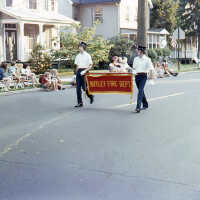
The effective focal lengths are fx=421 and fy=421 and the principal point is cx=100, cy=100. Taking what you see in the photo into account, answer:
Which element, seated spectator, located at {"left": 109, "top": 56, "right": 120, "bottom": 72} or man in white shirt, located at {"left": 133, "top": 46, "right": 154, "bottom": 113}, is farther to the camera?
seated spectator, located at {"left": 109, "top": 56, "right": 120, "bottom": 72}

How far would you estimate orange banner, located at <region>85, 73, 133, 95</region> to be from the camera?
12.9 m

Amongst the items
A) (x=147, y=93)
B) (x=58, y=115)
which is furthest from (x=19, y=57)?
(x=58, y=115)

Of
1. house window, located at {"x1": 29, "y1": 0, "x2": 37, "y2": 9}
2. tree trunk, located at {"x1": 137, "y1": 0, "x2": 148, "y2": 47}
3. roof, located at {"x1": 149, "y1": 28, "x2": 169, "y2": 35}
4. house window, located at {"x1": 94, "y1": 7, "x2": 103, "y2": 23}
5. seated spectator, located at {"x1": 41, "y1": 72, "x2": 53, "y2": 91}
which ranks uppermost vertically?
house window, located at {"x1": 94, "y1": 7, "x2": 103, "y2": 23}

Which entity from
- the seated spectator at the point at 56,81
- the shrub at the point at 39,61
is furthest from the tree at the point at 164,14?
the seated spectator at the point at 56,81

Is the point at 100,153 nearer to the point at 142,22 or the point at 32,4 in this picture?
the point at 142,22

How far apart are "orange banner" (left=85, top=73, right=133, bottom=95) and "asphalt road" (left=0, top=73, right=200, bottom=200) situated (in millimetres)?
843

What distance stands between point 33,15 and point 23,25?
137cm

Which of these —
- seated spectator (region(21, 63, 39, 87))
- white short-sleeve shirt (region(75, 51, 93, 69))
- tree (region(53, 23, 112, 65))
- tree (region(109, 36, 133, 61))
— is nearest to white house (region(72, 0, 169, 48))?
tree (region(109, 36, 133, 61))

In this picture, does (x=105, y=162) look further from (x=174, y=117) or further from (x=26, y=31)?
(x=26, y=31)

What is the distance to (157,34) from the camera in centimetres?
4938

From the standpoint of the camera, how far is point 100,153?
22.5 ft

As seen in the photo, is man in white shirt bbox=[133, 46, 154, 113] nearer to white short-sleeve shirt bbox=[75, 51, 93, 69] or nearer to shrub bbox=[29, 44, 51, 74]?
white short-sleeve shirt bbox=[75, 51, 93, 69]

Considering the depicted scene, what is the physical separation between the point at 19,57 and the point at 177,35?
12608 millimetres

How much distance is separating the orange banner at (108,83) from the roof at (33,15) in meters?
16.5
